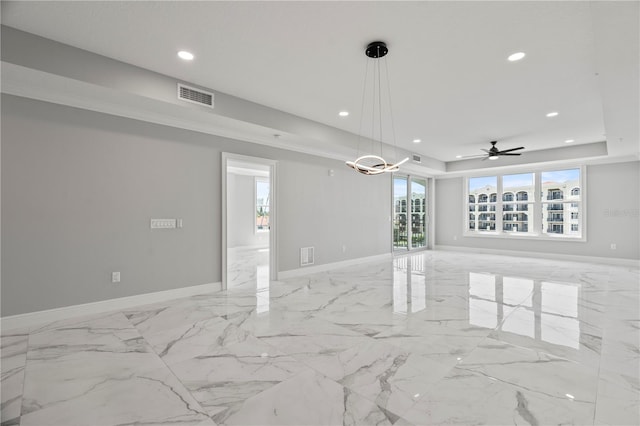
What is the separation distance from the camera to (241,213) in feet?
35.0

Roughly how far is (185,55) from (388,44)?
2.07 meters

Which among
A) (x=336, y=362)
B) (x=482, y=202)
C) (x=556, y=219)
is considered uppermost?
(x=482, y=202)

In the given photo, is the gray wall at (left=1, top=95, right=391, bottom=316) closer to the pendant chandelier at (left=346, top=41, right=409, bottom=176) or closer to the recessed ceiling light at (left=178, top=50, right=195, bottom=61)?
the recessed ceiling light at (left=178, top=50, right=195, bottom=61)

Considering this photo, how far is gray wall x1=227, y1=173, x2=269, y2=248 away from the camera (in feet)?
34.2

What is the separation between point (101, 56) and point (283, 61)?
1.87 meters

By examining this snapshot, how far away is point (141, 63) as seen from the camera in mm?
3311

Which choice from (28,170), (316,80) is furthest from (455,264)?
(28,170)

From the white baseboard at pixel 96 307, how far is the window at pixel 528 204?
27.6 feet

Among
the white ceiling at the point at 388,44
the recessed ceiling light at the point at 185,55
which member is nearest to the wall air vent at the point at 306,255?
the white ceiling at the point at 388,44

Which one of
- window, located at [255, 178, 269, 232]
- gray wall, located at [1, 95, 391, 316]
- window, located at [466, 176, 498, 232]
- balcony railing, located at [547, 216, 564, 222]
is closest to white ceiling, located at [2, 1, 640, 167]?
gray wall, located at [1, 95, 391, 316]

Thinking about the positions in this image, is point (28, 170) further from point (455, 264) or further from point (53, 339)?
point (455, 264)

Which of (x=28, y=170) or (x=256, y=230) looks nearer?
(x=28, y=170)

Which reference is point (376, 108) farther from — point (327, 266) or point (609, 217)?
point (609, 217)

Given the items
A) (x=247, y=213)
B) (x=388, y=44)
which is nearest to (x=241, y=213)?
(x=247, y=213)
